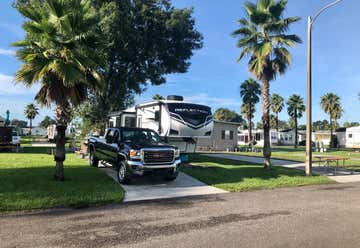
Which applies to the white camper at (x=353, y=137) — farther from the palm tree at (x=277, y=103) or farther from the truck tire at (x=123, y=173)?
the truck tire at (x=123, y=173)

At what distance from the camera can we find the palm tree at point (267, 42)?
14.0 m

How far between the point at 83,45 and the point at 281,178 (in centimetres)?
906

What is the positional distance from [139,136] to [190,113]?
3493 millimetres

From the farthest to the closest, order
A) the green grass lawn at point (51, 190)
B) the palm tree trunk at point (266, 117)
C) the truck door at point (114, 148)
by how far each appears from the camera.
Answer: the palm tree trunk at point (266, 117) → the truck door at point (114, 148) → the green grass lawn at point (51, 190)

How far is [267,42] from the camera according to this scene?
14.1 metres

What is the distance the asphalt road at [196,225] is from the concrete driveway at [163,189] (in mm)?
718

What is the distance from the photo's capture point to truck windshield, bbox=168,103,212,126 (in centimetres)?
1400

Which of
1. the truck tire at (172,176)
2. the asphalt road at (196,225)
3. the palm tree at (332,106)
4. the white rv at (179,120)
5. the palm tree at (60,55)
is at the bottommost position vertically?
the asphalt road at (196,225)

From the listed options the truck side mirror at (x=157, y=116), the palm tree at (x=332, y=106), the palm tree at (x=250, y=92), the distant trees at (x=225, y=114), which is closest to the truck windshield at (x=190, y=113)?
the truck side mirror at (x=157, y=116)

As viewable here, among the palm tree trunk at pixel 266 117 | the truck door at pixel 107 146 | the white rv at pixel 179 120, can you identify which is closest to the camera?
the truck door at pixel 107 146

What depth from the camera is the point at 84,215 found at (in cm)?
661

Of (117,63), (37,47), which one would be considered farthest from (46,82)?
(117,63)

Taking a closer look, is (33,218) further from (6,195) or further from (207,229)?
(207,229)

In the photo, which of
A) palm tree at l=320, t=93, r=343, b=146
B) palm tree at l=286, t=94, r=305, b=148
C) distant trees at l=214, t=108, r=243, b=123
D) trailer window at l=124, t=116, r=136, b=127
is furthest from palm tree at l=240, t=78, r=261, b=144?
distant trees at l=214, t=108, r=243, b=123
